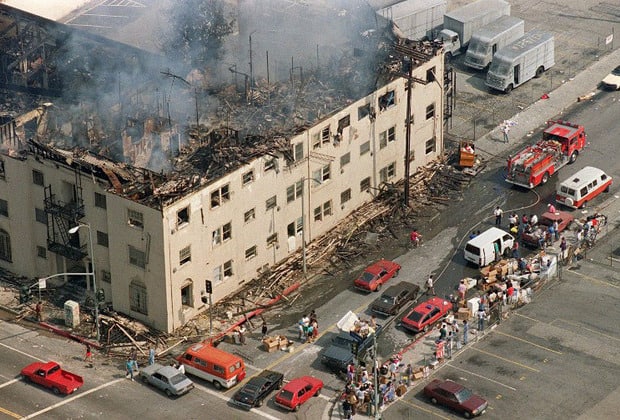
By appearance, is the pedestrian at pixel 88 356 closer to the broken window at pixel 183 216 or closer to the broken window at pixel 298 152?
the broken window at pixel 183 216

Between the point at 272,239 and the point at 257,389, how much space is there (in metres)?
17.3

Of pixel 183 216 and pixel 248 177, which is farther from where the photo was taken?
pixel 248 177

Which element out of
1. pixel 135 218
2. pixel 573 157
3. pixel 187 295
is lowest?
pixel 187 295

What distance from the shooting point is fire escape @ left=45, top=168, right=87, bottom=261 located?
10256 centimetres

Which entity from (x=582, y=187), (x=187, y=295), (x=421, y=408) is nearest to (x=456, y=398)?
(x=421, y=408)

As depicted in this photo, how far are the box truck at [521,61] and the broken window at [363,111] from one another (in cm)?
2468

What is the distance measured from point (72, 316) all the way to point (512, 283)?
97.1ft

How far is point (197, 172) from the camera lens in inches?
4043

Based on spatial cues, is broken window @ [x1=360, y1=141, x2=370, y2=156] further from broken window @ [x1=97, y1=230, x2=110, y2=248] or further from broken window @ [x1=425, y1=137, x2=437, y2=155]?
broken window @ [x1=97, y1=230, x2=110, y2=248]

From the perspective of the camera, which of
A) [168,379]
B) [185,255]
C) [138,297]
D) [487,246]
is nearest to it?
[168,379]

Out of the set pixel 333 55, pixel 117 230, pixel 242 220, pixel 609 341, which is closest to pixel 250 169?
pixel 242 220

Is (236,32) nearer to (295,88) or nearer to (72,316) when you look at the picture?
(295,88)

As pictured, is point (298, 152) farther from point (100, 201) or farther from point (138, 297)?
point (138, 297)

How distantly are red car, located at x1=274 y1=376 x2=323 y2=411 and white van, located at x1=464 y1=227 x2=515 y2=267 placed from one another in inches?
758
